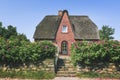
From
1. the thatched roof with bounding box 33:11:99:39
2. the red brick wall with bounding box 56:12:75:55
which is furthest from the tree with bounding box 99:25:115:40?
the red brick wall with bounding box 56:12:75:55

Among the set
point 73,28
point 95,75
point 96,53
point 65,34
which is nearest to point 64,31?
point 65,34

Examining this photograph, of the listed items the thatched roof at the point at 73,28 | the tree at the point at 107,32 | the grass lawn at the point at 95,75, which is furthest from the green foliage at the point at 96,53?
the tree at the point at 107,32

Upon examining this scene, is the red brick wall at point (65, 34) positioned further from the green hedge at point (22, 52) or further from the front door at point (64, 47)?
the green hedge at point (22, 52)

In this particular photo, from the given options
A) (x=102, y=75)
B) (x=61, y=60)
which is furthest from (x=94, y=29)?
(x=102, y=75)

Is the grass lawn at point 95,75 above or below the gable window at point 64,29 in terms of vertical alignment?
below

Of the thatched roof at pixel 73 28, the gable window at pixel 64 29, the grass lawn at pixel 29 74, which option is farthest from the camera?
the thatched roof at pixel 73 28

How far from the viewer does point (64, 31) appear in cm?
3966

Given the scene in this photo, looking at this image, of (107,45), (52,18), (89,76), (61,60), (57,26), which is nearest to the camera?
(89,76)

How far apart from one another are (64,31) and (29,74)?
2330cm

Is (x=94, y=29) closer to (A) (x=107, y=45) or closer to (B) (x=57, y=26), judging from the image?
(B) (x=57, y=26)

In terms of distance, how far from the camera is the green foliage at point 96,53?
57.4 ft

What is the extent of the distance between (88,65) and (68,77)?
2.00m

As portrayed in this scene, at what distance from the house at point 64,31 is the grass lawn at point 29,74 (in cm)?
2149

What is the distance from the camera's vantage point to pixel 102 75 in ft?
56.3
